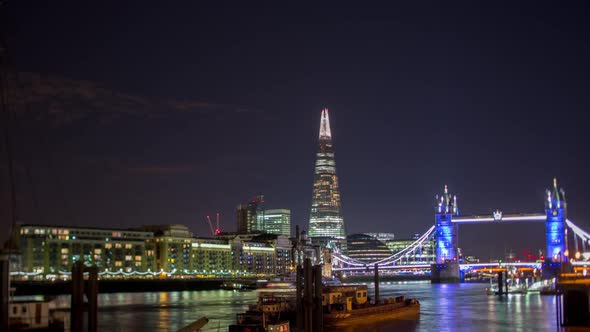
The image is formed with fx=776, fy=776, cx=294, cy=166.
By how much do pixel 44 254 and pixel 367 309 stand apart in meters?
74.1

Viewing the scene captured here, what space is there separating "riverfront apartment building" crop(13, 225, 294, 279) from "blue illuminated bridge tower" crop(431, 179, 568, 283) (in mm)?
35731

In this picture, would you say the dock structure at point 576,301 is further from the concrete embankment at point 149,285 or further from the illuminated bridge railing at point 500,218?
the illuminated bridge railing at point 500,218

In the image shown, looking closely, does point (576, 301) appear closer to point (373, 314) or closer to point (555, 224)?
point (373, 314)

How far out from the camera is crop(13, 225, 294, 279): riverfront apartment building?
373 feet

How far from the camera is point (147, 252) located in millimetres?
134500

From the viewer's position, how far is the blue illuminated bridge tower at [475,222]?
490 ft

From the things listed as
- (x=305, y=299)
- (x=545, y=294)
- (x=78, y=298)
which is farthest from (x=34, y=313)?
(x=545, y=294)

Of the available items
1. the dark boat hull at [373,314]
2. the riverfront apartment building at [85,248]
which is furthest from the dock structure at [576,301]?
the riverfront apartment building at [85,248]

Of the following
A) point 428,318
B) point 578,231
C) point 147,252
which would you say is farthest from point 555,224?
point 428,318

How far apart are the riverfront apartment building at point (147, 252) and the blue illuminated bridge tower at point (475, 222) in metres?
35.7

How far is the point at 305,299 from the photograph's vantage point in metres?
31.5

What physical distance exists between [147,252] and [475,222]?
7262 cm

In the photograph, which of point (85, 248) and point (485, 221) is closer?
point (85, 248)

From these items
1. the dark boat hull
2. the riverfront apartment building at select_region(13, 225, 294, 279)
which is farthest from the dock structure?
the riverfront apartment building at select_region(13, 225, 294, 279)
